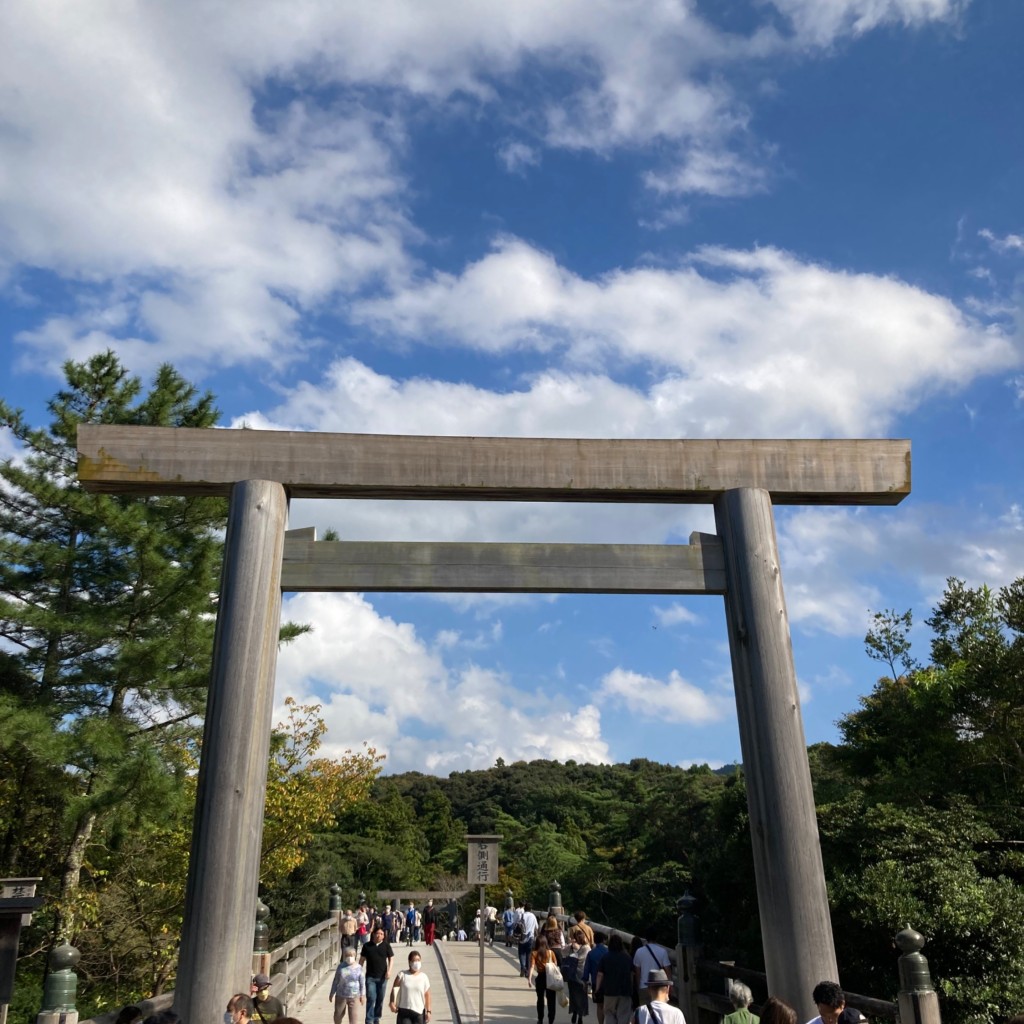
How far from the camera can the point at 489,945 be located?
85.9 ft

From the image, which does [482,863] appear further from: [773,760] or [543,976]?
[773,760]

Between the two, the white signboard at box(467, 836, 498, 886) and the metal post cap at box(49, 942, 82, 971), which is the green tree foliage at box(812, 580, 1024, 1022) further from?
the metal post cap at box(49, 942, 82, 971)

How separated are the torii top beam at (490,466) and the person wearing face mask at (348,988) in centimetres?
681

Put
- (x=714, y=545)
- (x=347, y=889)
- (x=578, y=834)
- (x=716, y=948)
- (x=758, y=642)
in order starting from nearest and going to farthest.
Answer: (x=758, y=642)
(x=714, y=545)
(x=716, y=948)
(x=347, y=889)
(x=578, y=834)

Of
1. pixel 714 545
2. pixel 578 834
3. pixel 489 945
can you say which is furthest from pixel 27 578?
pixel 578 834

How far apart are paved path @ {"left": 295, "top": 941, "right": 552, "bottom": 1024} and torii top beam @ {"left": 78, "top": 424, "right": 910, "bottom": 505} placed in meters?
7.40

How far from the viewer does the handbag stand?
448 inches

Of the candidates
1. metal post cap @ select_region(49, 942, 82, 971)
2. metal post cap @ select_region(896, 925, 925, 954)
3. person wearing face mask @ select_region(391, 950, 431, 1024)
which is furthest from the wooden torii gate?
person wearing face mask @ select_region(391, 950, 431, 1024)

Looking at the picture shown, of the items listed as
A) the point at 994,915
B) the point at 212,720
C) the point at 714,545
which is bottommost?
the point at 994,915

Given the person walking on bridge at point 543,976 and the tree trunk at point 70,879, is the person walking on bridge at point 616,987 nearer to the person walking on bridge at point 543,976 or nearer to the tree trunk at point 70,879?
the person walking on bridge at point 543,976

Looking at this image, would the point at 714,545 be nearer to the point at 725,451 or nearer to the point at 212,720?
the point at 725,451

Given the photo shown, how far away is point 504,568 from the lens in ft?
21.6

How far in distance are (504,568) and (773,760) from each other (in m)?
2.33

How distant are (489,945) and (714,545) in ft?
76.7
